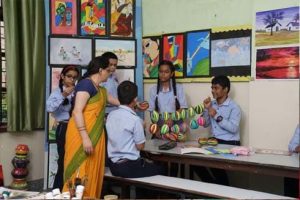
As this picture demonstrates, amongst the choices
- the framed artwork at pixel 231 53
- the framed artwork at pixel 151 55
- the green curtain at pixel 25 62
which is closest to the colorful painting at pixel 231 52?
the framed artwork at pixel 231 53

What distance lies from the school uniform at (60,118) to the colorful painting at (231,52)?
1715 mm

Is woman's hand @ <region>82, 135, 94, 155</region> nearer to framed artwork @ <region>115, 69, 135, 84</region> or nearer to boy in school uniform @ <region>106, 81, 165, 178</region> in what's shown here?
boy in school uniform @ <region>106, 81, 165, 178</region>

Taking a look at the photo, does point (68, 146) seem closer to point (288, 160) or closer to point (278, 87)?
point (288, 160)

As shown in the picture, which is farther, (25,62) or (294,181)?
(25,62)

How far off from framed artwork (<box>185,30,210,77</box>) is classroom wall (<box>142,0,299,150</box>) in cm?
10

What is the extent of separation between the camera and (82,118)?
3535 millimetres

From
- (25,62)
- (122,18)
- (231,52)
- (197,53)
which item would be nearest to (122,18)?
(122,18)

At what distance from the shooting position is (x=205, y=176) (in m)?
4.52

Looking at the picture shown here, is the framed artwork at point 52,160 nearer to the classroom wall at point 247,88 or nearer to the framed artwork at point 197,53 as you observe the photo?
the classroom wall at point 247,88

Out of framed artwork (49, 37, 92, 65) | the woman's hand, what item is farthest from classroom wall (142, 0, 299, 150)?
the woman's hand

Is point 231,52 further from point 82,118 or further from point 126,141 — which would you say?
point 82,118

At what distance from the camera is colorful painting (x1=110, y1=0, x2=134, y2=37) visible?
5.34m

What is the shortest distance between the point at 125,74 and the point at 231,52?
4.60 ft

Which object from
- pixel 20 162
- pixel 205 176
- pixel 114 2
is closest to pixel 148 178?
pixel 205 176
